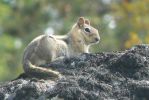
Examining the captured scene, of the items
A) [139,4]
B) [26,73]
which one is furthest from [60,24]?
[26,73]

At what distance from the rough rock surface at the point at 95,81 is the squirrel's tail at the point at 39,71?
0.11 metres

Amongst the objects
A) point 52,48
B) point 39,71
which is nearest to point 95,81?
point 39,71

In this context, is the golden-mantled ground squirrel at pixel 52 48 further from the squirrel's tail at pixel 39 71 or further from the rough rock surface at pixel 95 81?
the rough rock surface at pixel 95 81

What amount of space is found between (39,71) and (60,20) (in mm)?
20946

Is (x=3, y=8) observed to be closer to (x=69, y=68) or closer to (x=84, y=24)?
(x=84, y=24)

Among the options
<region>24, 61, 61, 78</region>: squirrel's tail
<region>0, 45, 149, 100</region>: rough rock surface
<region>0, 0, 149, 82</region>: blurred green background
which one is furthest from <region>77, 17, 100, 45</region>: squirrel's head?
<region>0, 0, 149, 82</region>: blurred green background

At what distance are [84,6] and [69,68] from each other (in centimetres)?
2263

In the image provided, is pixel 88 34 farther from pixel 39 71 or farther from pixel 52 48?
pixel 39 71

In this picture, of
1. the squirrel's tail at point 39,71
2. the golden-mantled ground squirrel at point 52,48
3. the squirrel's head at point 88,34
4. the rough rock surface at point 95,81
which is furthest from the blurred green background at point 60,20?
the rough rock surface at point 95,81

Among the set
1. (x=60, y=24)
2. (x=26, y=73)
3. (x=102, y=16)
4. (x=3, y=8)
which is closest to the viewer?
(x=26, y=73)

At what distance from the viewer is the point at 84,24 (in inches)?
532

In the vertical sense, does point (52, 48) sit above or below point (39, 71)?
above

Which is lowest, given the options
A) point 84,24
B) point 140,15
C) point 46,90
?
point 46,90

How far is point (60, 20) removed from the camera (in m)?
30.8
